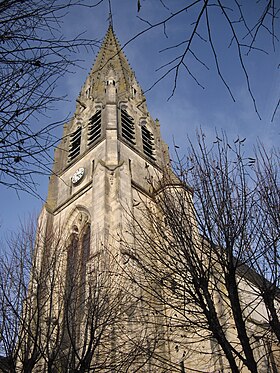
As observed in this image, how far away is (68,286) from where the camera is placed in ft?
30.6

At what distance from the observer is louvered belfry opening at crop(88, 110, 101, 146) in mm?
22938

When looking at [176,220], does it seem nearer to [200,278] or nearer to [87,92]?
[200,278]

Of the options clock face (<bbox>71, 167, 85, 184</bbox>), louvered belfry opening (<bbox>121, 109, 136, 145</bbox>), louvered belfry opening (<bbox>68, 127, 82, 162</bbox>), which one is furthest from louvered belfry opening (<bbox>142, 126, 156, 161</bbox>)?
clock face (<bbox>71, 167, 85, 184</bbox>)

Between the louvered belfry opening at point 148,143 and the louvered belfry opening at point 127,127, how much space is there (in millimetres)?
1075

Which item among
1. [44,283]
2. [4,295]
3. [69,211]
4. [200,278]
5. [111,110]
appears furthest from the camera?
[111,110]

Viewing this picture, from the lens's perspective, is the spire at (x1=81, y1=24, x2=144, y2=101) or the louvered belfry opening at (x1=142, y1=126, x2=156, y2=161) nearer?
the louvered belfry opening at (x1=142, y1=126, x2=156, y2=161)

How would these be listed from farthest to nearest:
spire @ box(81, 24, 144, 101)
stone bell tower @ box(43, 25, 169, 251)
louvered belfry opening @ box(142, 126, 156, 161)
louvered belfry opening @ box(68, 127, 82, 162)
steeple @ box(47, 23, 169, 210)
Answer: spire @ box(81, 24, 144, 101), louvered belfry opening @ box(142, 126, 156, 161), louvered belfry opening @ box(68, 127, 82, 162), steeple @ box(47, 23, 169, 210), stone bell tower @ box(43, 25, 169, 251)

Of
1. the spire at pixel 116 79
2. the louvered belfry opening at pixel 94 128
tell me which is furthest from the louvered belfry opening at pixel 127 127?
the spire at pixel 116 79

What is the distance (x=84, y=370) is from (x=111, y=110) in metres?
18.3

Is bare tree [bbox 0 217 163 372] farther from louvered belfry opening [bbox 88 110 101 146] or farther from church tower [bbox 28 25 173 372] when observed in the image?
louvered belfry opening [bbox 88 110 101 146]

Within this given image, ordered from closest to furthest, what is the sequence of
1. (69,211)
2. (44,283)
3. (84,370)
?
(84,370) → (44,283) → (69,211)

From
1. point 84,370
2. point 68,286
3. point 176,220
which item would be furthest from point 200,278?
point 68,286

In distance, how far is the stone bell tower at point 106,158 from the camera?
52.4 feet

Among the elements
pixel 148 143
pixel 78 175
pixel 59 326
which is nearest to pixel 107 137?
pixel 78 175
